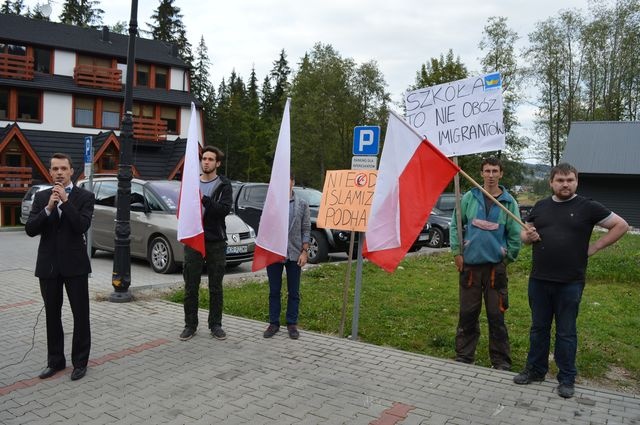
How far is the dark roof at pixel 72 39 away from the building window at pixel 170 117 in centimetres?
321

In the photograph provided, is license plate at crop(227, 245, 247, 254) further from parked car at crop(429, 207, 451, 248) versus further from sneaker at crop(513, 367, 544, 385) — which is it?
parked car at crop(429, 207, 451, 248)

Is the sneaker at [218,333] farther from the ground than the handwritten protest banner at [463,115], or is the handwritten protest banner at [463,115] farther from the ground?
the handwritten protest banner at [463,115]

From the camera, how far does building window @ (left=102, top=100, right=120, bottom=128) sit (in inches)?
1385

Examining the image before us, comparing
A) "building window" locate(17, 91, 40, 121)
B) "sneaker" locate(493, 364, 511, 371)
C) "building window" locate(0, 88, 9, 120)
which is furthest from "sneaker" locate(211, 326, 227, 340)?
"building window" locate(0, 88, 9, 120)

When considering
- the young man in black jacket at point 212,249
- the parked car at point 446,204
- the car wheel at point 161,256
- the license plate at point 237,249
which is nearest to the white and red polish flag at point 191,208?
the young man in black jacket at point 212,249

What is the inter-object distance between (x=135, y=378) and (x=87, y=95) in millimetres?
33034

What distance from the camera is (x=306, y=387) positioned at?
4.80 metres

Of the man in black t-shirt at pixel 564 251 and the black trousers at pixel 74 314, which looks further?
the black trousers at pixel 74 314

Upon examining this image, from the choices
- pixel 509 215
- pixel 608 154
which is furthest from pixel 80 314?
pixel 608 154

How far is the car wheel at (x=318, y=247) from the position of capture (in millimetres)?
12789

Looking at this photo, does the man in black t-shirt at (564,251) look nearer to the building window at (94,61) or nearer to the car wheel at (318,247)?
the car wheel at (318,247)

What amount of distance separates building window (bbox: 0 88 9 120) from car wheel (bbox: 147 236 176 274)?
86.6 feet

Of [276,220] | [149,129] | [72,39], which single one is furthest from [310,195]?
[72,39]

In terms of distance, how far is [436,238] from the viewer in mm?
16797
